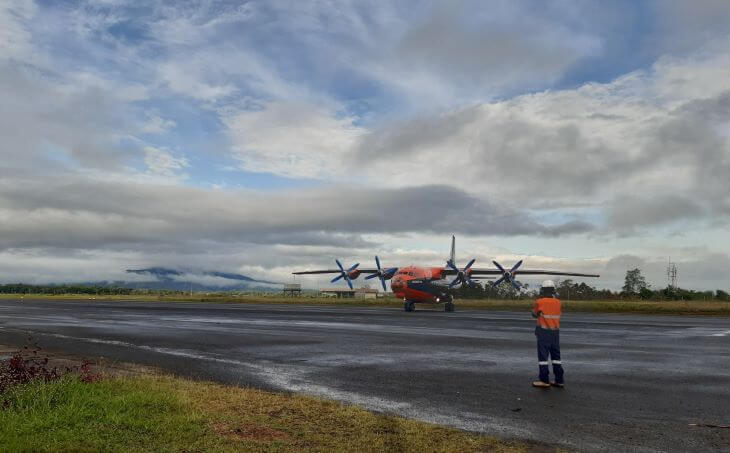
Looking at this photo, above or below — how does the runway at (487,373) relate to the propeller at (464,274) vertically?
below

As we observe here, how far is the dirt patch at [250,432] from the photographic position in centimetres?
735

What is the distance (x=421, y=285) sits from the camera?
49094mm

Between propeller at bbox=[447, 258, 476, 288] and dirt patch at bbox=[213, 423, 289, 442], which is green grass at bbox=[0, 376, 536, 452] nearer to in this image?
dirt patch at bbox=[213, 423, 289, 442]

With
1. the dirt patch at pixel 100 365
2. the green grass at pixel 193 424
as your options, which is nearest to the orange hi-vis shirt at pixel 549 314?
the green grass at pixel 193 424

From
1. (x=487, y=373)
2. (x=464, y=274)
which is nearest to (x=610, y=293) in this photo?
(x=464, y=274)

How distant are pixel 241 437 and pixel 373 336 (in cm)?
1640

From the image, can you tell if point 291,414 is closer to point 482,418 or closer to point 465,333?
point 482,418

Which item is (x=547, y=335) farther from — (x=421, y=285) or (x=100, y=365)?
(x=421, y=285)

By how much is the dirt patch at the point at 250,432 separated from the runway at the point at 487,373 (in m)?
2.34

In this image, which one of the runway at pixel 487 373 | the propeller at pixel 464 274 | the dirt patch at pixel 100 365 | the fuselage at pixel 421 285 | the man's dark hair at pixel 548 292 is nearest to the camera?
the runway at pixel 487 373

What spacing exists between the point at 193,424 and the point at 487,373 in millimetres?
7723

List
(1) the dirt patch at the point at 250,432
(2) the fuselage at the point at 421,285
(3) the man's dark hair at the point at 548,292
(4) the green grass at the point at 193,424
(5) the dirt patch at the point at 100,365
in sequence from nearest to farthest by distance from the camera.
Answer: (4) the green grass at the point at 193,424 → (1) the dirt patch at the point at 250,432 → (5) the dirt patch at the point at 100,365 → (3) the man's dark hair at the point at 548,292 → (2) the fuselage at the point at 421,285

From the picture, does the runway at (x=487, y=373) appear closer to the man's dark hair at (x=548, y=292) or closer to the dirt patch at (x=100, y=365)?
the dirt patch at (x=100, y=365)

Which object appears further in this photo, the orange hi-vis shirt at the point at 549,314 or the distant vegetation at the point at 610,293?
the distant vegetation at the point at 610,293
